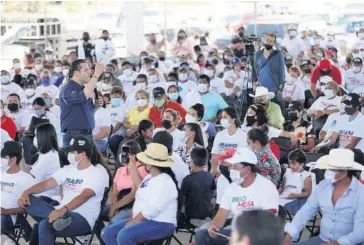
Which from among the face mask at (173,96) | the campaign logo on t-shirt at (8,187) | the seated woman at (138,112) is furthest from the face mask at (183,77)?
the campaign logo on t-shirt at (8,187)

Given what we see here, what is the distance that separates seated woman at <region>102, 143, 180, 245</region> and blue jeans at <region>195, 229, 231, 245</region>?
0.95 feet

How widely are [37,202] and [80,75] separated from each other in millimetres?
1522

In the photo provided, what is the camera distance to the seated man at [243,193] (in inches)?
248

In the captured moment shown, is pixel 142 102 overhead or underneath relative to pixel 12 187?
overhead

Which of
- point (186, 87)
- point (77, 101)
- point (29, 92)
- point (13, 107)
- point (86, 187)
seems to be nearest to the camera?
point (86, 187)

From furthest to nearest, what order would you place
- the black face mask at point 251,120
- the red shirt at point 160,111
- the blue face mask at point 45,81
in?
the blue face mask at point 45,81 → the red shirt at point 160,111 → the black face mask at point 251,120

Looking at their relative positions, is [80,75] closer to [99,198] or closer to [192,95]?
[99,198]

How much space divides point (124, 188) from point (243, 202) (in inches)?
56.2

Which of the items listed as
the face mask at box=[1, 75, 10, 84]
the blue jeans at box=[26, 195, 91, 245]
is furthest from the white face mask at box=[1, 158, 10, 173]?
the face mask at box=[1, 75, 10, 84]

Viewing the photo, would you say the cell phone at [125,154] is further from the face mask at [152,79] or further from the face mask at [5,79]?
the face mask at [5,79]

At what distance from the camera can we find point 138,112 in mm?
10773

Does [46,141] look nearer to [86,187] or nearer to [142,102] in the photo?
[86,187]

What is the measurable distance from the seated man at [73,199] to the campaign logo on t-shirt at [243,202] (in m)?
1.29

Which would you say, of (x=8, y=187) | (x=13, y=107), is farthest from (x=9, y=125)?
(x=8, y=187)
